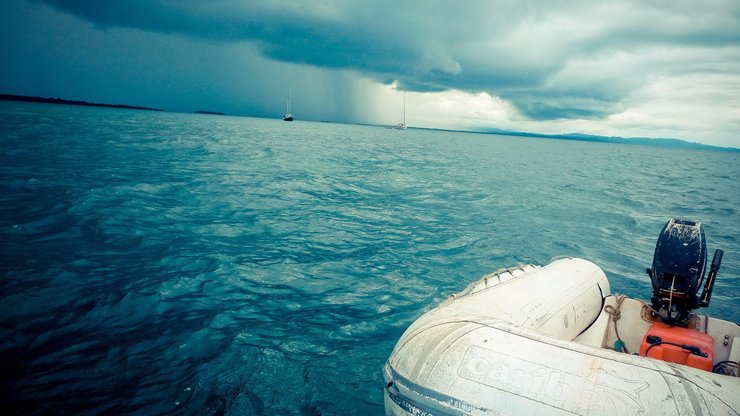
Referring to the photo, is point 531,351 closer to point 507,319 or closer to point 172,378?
point 507,319

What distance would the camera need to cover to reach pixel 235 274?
6.59m

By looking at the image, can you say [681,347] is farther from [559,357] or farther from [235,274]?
[235,274]

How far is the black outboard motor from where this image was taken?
3.91 meters

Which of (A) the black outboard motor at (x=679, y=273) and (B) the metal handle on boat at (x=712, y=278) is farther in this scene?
(B) the metal handle on boat at (x=712, y=278)

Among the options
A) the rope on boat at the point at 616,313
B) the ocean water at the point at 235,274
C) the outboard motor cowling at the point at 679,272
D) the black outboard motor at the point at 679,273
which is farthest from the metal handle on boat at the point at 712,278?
the ocean water at the point at 235,274

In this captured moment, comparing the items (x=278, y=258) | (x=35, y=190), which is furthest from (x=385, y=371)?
(x=35, y=190)

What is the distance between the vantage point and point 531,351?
8.00 ft

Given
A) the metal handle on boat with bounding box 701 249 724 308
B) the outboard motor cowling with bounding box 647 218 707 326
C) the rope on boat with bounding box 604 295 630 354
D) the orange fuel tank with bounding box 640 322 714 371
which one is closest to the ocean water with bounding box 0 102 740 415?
the rope on boat with bounding box 604 295 630 354

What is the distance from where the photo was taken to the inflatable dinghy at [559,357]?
2.07 meters

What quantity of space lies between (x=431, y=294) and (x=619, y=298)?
293 cm

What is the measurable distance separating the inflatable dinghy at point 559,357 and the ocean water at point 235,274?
1.69 m

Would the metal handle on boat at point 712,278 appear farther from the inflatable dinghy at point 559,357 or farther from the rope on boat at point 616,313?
the rope on boat at point 616,313

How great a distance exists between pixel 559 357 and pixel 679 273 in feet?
8.99

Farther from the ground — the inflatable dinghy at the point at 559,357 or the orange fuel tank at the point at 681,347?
the inflatable dinghy at the point at 559,357
